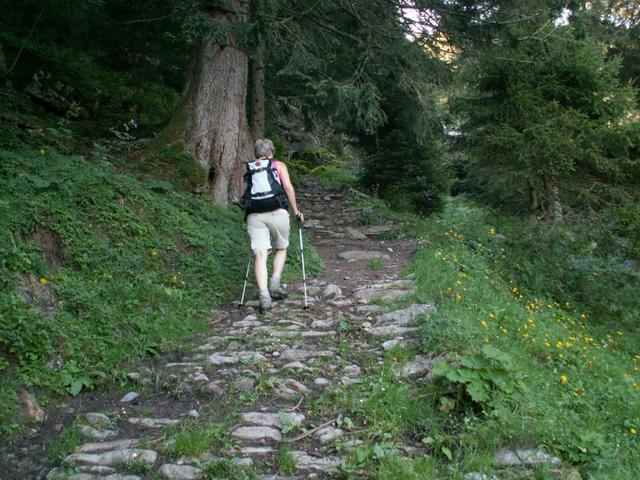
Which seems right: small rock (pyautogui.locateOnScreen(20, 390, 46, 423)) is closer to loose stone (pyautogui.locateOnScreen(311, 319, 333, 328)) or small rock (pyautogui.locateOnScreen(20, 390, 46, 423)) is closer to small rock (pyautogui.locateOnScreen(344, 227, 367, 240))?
loose stone (pyautogui.locateOnScreen(311, 319, 333, 328))

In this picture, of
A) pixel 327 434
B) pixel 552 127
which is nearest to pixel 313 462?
pixel 327 434

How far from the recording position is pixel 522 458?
11.2 ft

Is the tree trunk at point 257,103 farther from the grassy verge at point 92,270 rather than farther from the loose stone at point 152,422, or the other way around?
the loose stone at point 152,422

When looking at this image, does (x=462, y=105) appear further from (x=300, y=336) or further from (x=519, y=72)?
(x=300, y=336)

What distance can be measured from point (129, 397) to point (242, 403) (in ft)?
2.90

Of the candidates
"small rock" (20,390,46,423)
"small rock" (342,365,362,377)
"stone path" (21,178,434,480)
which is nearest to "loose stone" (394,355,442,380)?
"stone path" (21,178,434,480)

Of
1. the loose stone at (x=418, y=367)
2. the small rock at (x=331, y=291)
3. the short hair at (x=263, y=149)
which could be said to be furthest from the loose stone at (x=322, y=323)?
the short hair at (x=263, y=149)

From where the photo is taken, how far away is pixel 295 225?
9.99 m

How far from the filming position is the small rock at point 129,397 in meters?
4.19

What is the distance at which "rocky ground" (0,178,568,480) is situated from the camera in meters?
Answer: 3.33

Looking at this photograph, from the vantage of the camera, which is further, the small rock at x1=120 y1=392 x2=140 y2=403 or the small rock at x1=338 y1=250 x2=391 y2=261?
the small rock at x1=338 y1=250 x2=391 y2=261

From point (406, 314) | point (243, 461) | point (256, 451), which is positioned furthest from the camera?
point (406, 314)

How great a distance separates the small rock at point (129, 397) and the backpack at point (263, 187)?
8.48 ft

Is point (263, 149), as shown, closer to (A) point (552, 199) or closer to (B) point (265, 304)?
(B) point (265, 304)
